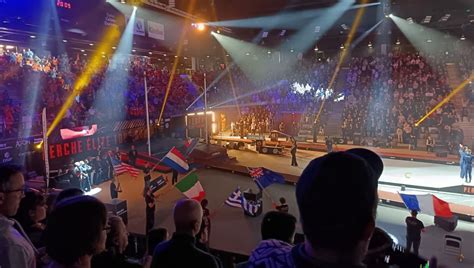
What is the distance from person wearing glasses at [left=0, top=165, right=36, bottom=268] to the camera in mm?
3188

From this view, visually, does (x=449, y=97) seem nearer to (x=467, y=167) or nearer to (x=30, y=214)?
(x=467, y=167)

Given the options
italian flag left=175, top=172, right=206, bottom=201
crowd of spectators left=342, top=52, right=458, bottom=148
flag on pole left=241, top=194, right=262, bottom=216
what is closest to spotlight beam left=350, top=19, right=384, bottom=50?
crowd of spectators left=342, top=52, right=458, bottom=148

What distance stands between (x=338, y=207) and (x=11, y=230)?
290 centimetres

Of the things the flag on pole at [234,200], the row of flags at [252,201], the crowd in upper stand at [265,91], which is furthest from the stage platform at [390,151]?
the flag on pole at [234,200]

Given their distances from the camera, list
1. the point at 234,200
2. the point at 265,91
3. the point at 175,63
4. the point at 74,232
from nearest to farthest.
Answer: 1. the point at 74,232
2. the point at 234,200
3. the point at 175,63
4. the point at 265,91

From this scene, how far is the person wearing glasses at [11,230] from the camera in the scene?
3188 mm

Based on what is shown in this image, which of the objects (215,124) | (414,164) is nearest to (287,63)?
(215,124)

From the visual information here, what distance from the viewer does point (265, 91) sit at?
36.5 m

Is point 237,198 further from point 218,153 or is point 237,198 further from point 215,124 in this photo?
point 215,124

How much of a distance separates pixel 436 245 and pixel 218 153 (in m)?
14.2

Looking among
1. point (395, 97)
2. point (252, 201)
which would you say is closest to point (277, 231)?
point (252, 201)

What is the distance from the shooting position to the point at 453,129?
26547mm

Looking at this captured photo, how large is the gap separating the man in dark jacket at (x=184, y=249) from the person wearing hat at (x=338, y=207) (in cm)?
226

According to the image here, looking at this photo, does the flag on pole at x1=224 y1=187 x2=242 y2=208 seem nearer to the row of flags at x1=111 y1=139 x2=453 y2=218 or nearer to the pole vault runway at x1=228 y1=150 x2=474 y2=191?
the row of flags at x1=111 y1=139 x2=453 y2=218
